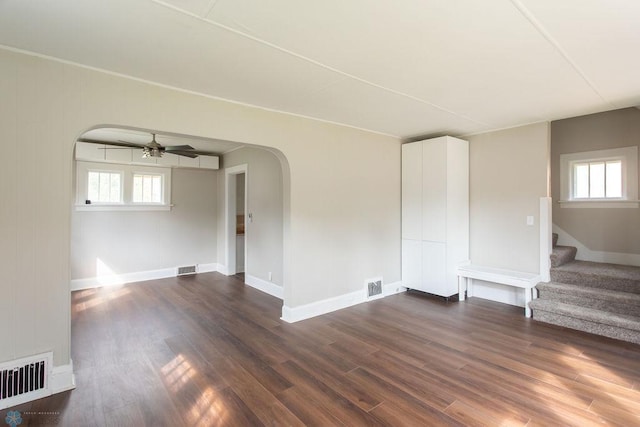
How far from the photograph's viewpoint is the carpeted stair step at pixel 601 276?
369 cm

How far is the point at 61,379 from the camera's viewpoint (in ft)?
7.86

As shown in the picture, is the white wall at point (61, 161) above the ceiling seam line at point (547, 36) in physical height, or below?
below

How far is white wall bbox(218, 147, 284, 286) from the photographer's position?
498cm

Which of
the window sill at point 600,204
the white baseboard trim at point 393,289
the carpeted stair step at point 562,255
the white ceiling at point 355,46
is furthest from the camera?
the white baseboard trim at point 393,289

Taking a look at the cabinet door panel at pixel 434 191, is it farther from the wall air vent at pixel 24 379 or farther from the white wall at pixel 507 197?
the wall air vent at pixel 24 379

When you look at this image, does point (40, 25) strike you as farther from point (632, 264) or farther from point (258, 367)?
point (632, 264)

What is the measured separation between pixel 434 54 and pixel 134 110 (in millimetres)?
2460

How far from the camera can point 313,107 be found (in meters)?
3.52

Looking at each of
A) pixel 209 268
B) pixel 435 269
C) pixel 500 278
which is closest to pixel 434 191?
pixel 435 269

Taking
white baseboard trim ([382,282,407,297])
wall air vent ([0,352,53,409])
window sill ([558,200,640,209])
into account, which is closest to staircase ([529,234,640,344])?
window sill ([558,200,640,209])

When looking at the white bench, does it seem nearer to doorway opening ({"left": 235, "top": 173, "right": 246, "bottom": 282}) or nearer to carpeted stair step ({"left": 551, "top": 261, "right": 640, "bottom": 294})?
carpeted stair step ({"left": 551, "top": 261, "right": 640, "bottom": 294})

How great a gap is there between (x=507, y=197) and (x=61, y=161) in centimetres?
510

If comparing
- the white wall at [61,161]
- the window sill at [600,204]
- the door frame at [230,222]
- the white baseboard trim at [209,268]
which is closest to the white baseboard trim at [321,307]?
the white wall at [61,161]

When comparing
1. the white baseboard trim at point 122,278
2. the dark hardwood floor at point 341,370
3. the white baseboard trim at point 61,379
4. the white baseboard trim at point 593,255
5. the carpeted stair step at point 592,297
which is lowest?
the dark hardwood floor at point 341,370
